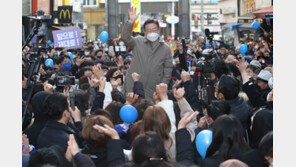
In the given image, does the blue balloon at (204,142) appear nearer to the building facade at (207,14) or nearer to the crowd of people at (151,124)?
the crowd of people at (151,124)

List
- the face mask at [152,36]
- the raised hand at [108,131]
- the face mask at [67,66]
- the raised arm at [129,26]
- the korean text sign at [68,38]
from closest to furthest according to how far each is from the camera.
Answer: the raised hand at [108,131] < the raised arm at [129,26] < the face mask at [152,36] < the face mask at [67,66] < the korean text sign at [68,38]

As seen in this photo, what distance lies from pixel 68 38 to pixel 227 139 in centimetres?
1139

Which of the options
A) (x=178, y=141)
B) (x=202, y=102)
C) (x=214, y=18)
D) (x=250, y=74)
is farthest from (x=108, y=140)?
(x=214, y=18)

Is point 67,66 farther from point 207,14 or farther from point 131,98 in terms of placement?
point 207,14

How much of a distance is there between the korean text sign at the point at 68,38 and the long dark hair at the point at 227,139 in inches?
438

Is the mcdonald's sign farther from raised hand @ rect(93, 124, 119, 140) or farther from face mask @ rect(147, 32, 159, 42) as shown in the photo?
raised hand @ rect(93, 124, 119, 140)

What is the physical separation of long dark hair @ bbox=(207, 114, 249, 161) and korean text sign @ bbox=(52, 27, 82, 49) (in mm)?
11119

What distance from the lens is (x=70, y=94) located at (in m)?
5.55

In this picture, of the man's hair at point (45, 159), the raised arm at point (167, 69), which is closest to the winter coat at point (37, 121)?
the man's hair at point (45, 159)

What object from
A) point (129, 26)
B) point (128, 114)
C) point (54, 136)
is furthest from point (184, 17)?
point (54, 136)

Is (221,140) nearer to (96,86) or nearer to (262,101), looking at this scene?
(262,101)

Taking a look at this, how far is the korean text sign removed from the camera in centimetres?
1419

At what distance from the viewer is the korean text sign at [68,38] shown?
14188 mm

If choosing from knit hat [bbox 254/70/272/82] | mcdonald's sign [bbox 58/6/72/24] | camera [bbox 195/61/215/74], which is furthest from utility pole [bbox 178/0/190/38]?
knit hat [bbox 254/70/272/82]
